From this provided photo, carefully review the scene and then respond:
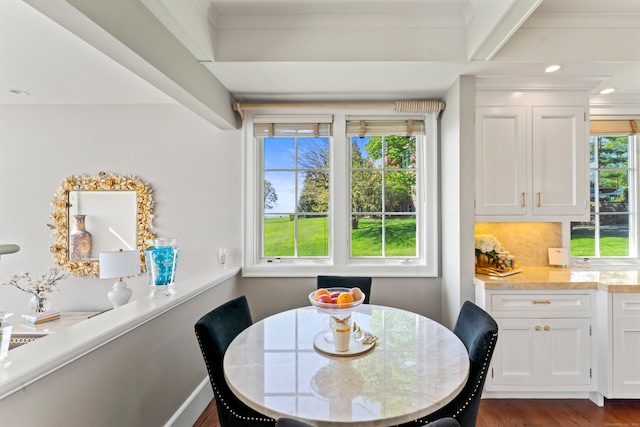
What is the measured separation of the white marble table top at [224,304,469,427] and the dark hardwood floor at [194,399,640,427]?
3.31ft

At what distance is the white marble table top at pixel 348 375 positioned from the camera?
929mm

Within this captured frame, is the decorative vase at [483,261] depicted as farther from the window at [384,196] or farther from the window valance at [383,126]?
the window valance at [383,126]

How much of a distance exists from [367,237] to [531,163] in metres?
1.45

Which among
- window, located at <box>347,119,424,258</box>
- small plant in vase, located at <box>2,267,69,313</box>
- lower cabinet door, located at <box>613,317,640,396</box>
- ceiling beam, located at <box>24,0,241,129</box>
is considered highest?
ceiling beam, located at <box>24,0,241,129</box>

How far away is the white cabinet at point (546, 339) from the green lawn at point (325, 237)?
890 mm

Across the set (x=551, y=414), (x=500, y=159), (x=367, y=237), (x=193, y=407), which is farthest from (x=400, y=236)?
A: (x=193, y=407)

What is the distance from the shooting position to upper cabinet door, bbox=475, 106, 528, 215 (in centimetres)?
228

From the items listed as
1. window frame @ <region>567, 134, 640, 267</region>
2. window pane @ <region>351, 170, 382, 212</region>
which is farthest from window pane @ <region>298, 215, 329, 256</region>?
window frame @ <region>567, 134, 640, 267</region>

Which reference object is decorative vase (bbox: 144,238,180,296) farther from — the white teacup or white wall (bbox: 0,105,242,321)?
the white teacup

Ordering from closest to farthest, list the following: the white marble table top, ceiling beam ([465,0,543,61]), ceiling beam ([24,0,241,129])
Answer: the white marble table top < ceiling beam ([24,0,241,129]) < ceiling beam ([465,0,543,61])

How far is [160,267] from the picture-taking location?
1.83 m

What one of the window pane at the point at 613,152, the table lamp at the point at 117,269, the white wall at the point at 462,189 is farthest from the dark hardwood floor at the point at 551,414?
the window pane at the point at 613,152

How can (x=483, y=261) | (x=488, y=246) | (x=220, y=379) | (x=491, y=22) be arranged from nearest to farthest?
1. (x=220, y=379)
2. (x=491, y=22)
3. (x=488, y=246)
4. (x=483, y=261)

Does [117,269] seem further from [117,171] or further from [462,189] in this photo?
[462,189]
